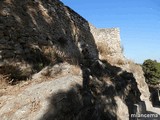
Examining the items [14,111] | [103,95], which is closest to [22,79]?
[14,111]

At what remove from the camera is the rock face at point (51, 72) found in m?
4.49

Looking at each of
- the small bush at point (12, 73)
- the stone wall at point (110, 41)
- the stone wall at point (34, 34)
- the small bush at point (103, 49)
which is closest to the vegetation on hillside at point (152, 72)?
the stone wall at point (110, 41)

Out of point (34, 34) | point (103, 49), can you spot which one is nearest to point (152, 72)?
point (103, 49)

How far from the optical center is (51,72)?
6352 mm

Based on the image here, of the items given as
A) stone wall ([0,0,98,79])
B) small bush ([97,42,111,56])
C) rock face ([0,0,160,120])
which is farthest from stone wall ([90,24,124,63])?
stone wall ([0,0,98,79])

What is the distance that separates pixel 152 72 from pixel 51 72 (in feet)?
81.1

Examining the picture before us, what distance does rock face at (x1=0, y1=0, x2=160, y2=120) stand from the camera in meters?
4.49

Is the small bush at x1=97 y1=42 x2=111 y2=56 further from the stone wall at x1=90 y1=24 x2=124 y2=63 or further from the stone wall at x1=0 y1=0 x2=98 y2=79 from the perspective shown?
the stone wall at x1=0 y1=0 x2=98 y2=79

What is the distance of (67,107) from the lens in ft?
14.8

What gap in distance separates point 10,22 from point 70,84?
3433 millimetres

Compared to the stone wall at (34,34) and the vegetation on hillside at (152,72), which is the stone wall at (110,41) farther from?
the vegetation on hillside at (152,72)

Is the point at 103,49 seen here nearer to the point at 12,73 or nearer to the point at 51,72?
the point at 51,72

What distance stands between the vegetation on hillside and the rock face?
18.6 meters

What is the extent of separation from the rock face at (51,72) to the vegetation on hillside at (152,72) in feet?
61.0
